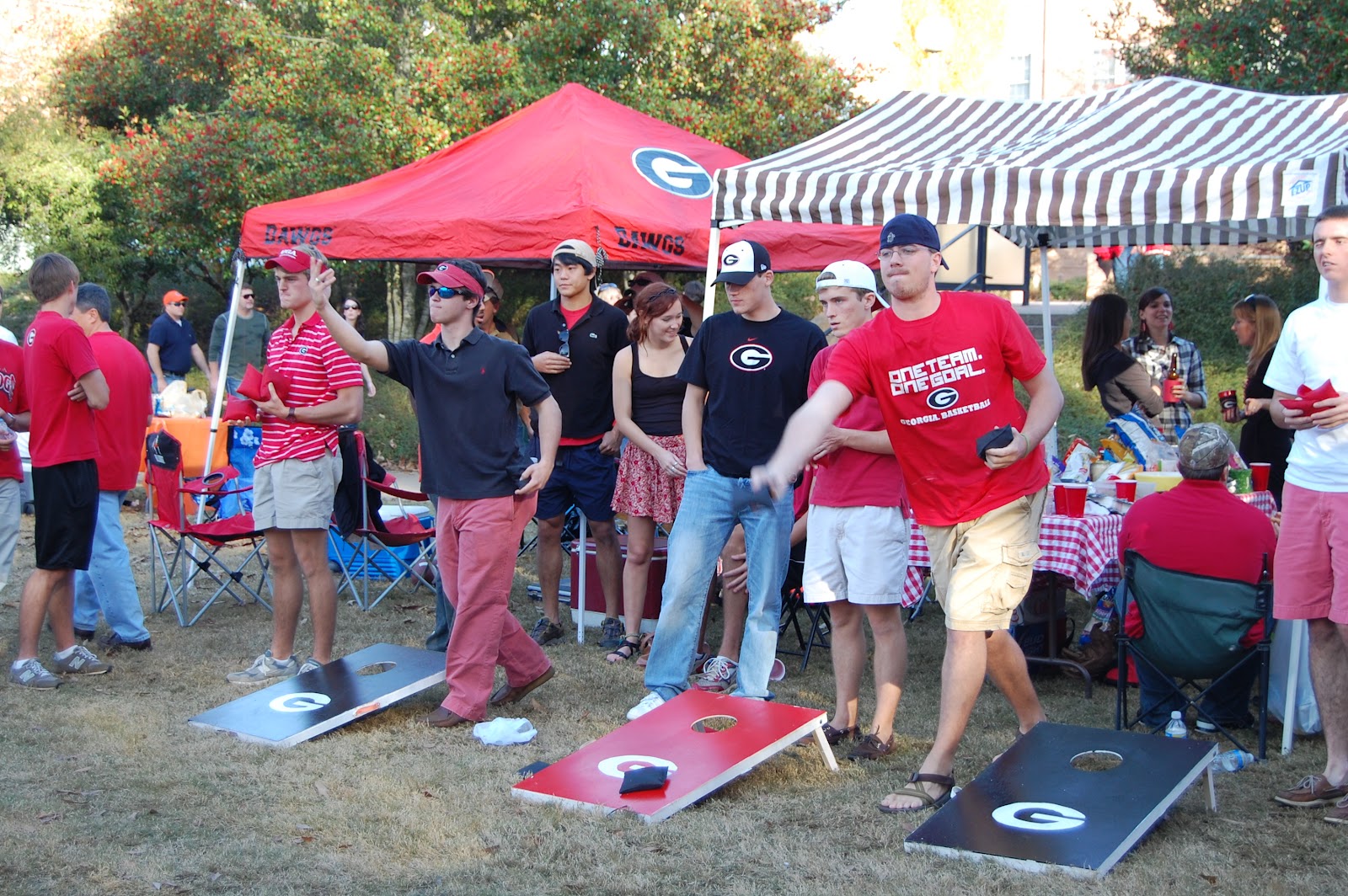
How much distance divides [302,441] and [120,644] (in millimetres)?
1802

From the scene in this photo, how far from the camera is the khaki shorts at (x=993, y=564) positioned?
3.96 m

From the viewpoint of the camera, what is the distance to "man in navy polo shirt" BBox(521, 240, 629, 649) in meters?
6.64

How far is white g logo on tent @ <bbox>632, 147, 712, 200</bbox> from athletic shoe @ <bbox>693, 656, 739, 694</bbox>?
418 centimetres

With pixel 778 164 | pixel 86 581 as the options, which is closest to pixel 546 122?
pixel 778 164

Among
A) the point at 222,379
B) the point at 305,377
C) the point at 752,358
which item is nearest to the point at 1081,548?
the point at 752,358

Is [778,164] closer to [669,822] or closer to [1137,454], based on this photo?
[1137,454]

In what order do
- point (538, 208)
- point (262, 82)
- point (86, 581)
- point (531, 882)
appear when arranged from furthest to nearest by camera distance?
point (262, 82)
point (538, 208)
point (86, 581)
point (531, 882)

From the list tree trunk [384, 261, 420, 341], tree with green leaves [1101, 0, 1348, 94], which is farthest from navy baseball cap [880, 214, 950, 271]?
tree trunk [384, 261, 420, 341]

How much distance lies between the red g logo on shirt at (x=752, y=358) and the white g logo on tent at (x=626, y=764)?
5.59 ft

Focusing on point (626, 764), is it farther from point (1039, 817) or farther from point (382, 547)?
point (382, 547)

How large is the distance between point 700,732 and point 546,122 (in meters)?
6.28

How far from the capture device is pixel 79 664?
5895mm

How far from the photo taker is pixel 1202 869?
3.56 metres

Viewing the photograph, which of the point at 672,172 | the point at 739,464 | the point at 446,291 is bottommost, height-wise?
the point at 739,464
